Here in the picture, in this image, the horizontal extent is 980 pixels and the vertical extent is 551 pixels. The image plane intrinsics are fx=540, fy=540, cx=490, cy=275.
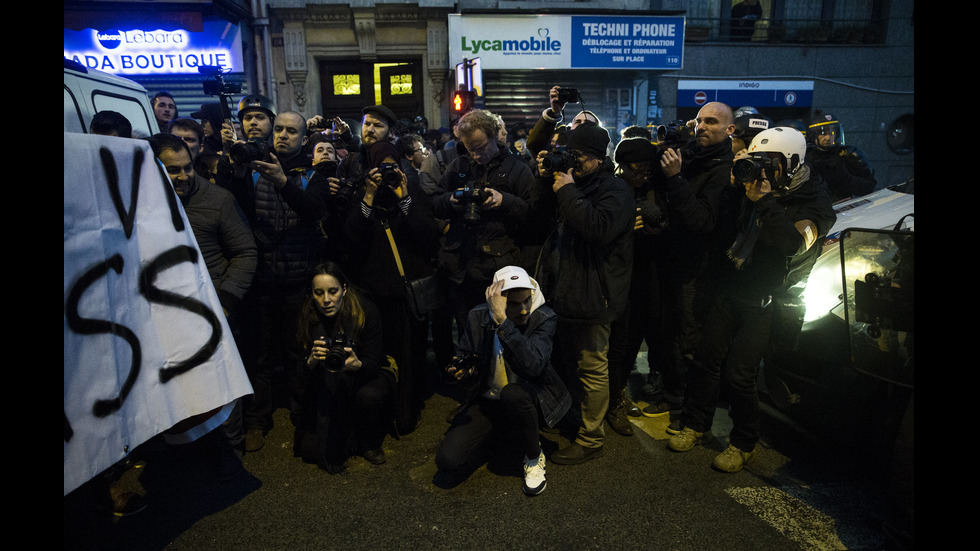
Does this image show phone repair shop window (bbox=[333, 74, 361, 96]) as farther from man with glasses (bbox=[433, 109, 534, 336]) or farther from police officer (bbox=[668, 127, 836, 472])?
police officer (bbox=[668, 127, 836, 472])

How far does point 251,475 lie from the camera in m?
3.27

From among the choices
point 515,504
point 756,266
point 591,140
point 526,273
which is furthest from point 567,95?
point 515,504

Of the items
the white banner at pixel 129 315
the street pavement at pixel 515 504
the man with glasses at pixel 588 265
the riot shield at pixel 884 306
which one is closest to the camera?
the white banner at pixel 129 315

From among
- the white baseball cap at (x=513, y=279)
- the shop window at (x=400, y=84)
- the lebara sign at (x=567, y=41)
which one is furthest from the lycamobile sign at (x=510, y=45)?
the white baseball cap at (x=513, y=279)

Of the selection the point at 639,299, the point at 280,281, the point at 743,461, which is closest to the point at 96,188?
the point at 280,281

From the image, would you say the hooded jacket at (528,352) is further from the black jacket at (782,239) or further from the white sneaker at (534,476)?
the black jacket at (782,239)

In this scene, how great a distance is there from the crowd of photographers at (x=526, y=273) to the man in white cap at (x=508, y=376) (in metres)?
0.01

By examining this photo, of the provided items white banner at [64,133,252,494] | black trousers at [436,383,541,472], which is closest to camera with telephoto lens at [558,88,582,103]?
black trousers at [436,383,541,472]

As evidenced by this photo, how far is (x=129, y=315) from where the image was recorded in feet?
6.65

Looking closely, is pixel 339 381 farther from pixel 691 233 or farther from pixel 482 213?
pixel 691 233

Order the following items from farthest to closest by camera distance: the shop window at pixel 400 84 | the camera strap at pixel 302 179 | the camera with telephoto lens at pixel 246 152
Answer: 1. the shop window at pixel 400 84
2. the camera strap at pixel 302 179
3. the camera with telephoto lens at pixel 246 152

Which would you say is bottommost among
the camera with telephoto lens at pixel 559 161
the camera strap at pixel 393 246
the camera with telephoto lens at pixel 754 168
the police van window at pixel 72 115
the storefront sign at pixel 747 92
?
the camera strap at pixel 393 246

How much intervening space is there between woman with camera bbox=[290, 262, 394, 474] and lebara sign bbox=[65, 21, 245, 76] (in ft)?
34.1

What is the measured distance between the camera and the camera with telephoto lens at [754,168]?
2.90 metres
